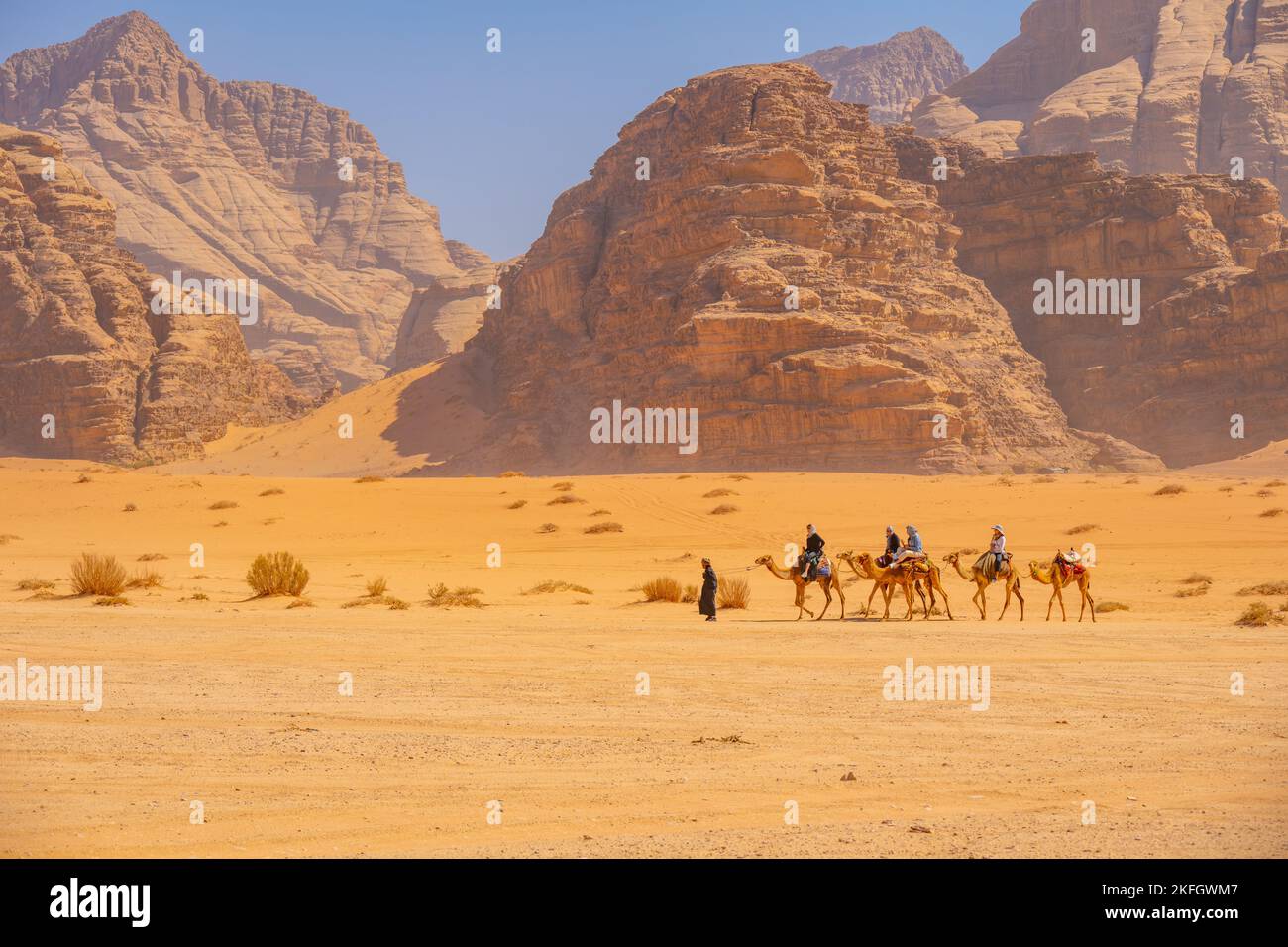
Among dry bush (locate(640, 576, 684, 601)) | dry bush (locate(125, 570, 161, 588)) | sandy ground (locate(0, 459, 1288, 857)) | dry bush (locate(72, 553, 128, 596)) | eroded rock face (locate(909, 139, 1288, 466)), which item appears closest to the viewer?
sandy ground (locate(0, 459, 1288, 857))

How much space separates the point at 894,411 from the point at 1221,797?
2378 inches

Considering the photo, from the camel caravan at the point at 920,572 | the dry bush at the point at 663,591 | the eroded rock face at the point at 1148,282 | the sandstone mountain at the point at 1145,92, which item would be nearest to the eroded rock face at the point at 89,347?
the eroded rock face at the point at 1148,282

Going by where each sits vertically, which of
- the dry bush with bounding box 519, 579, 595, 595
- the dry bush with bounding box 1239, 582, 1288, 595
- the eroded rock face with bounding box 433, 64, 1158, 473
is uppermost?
the eroded rock face with bounding box 433, 64, 1158, 473

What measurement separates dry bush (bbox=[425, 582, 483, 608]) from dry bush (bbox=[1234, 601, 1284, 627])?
11333mm

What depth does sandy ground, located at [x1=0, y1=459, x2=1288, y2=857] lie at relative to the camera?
7.46 metres

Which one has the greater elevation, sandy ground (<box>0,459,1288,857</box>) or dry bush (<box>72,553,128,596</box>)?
dry bush (<box>72,553,128,596</box>)

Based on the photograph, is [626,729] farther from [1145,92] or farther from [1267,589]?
[1145,92]

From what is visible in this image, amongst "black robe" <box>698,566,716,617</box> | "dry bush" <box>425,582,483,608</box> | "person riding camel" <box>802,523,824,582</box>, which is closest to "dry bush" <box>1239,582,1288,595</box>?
"person riding camel" <box>802,523,824,582</box>

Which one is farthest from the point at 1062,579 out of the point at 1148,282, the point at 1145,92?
the point at 1145,92

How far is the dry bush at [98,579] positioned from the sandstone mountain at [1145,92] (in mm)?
122729

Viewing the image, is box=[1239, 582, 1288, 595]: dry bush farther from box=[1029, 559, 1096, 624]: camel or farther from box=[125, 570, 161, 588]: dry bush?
box=[125, 570, 161, 588]: dry bush

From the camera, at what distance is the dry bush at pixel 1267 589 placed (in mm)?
21784

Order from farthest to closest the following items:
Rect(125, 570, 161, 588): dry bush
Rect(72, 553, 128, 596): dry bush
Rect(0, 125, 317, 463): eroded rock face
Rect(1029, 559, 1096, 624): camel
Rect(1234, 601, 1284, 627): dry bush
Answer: Rect(0, 125, 317, 463): eroded rock face → Rect(125, 570, 161, 588): dry bush → Rect(72, 553, 128, 596): dry bush → Rect(1029, 559, 1096, 624): camel → Rect(1234, 601, 1284, 627): dry bush

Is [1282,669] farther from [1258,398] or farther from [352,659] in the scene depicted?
[1258,398]
